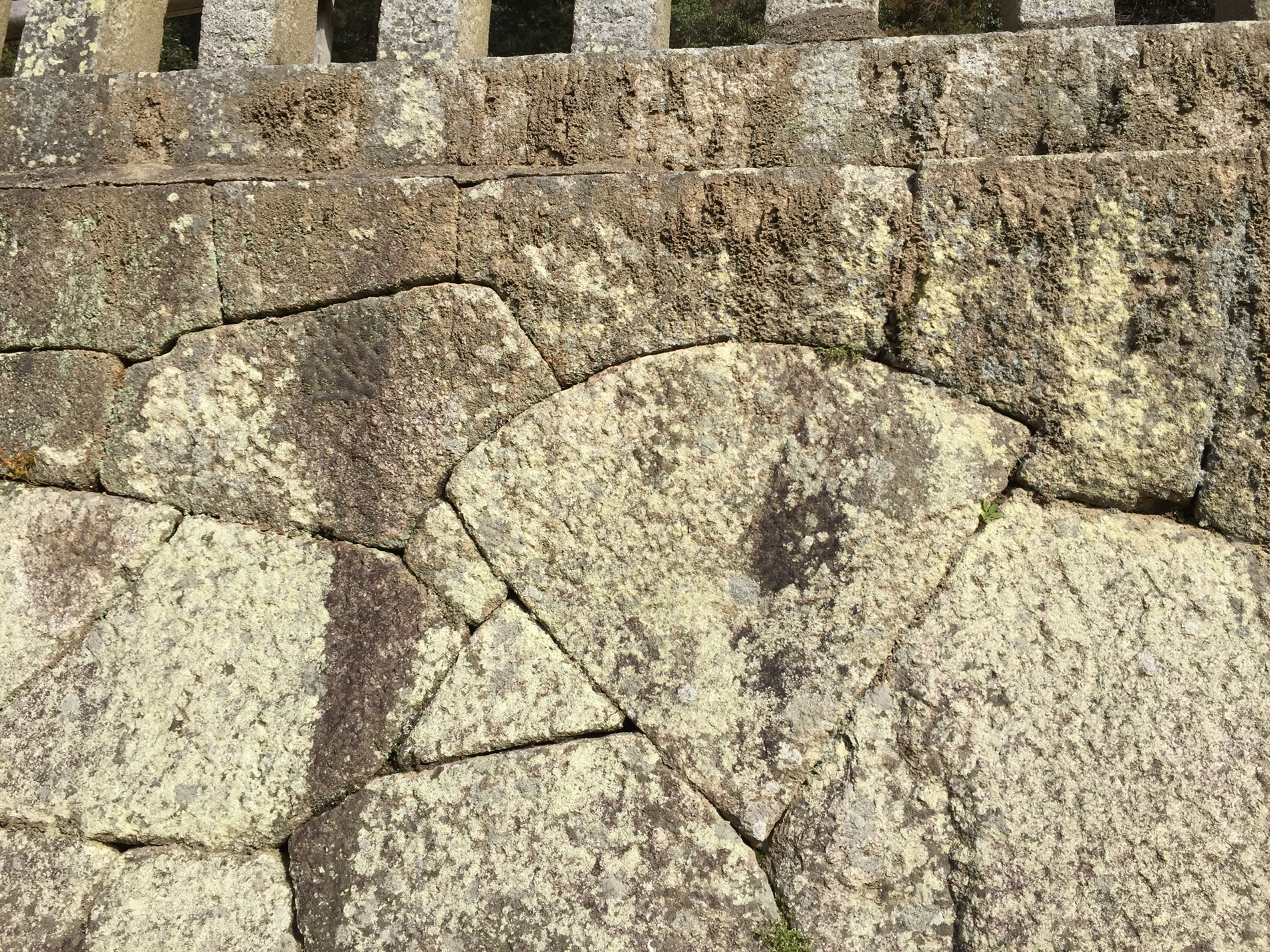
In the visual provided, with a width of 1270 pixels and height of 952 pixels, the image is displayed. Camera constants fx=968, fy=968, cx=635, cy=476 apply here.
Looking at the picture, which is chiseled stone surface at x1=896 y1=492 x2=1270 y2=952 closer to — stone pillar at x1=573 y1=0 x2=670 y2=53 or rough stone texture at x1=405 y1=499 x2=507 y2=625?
rough stone texture at x1=405 y1=499 x2=507 y2=625

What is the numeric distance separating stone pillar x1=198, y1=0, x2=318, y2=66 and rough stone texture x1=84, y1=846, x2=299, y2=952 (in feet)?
5.39

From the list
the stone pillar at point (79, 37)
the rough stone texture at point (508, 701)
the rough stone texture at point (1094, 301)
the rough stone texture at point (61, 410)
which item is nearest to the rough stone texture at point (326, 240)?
the rough stone texture at point (61, 410)

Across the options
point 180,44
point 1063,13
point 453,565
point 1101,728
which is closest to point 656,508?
point 453,565

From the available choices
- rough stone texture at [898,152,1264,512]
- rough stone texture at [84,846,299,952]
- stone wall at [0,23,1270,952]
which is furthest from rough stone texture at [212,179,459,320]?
rough stone texture at [84,846,299,952]

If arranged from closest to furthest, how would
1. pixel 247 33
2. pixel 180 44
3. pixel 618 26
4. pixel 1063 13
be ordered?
pixel 1063 13
pixel 618 26
pixel 247 33
pixel 180 44

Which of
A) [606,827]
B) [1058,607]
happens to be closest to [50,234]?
[606,827]

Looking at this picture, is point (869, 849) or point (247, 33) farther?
point (247, 33)

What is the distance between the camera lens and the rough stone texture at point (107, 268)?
1959 millimetres

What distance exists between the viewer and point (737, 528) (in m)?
1.77

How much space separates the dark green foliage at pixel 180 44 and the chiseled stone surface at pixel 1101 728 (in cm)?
731

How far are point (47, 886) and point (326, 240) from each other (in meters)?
1.31

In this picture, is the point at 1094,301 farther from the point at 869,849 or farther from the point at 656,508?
the point at 869,849

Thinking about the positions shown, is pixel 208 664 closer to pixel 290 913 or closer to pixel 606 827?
pixel 290 913

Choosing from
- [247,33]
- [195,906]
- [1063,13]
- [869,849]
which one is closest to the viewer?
[869,849]
